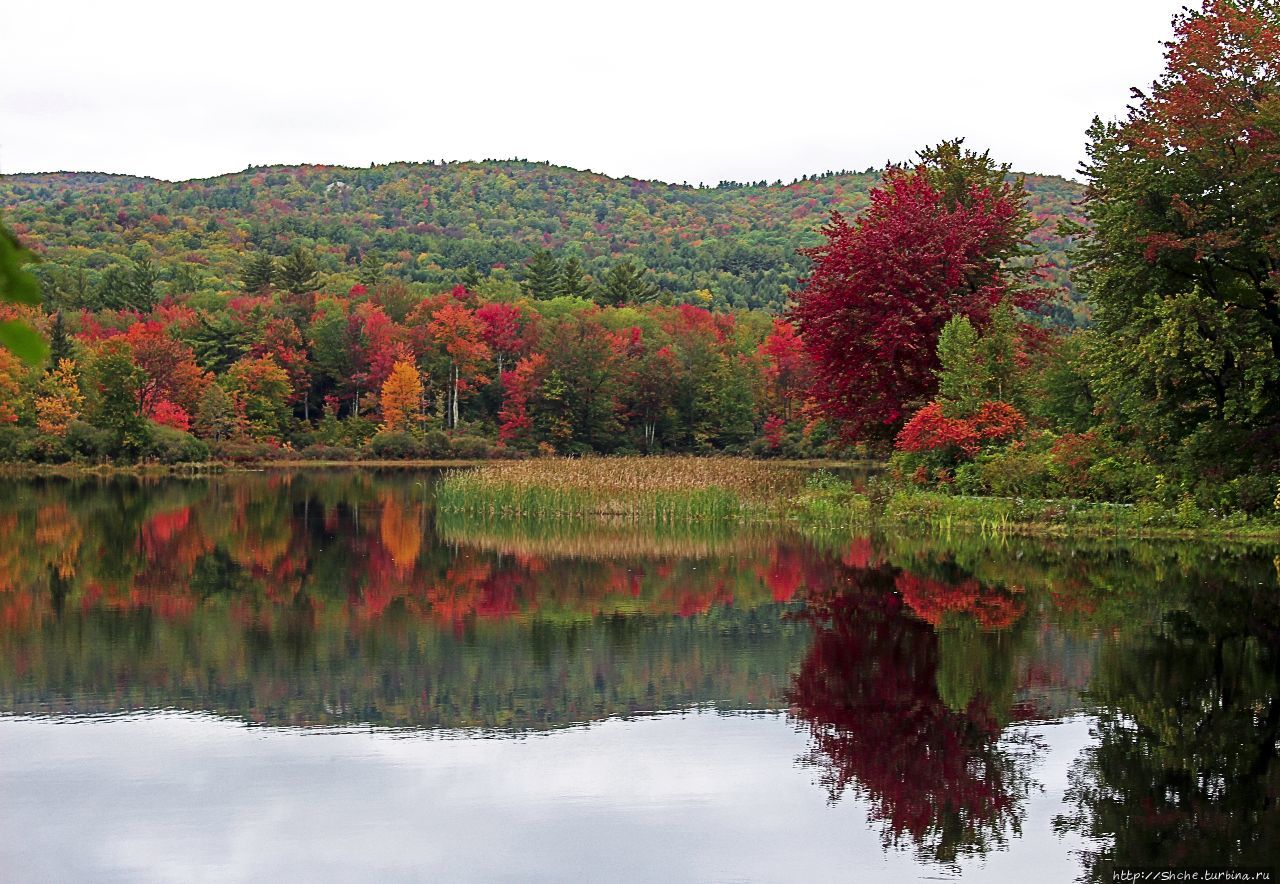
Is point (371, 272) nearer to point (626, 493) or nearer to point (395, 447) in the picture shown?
point (395, 447)

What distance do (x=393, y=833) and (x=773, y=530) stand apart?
21.4 metres

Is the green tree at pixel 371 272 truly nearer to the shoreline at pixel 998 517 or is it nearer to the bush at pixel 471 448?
the bush at pixel 471 448

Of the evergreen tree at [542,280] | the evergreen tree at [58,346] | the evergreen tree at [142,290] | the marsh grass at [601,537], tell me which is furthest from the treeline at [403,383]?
the marsh grass at [601,537]

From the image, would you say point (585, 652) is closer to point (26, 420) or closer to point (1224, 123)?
point (1224, 123)

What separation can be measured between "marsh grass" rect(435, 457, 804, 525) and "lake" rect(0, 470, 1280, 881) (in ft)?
28.9

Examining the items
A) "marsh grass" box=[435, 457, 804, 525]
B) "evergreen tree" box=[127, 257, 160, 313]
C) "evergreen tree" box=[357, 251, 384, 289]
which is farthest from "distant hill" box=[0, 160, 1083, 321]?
"marsh grass" box=[435, 457, 804, 525]

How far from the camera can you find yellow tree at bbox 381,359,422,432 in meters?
81.6

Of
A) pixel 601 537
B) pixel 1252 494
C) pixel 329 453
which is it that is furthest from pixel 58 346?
pixel 1252 494

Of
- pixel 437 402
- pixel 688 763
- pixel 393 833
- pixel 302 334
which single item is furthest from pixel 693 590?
pixel 302 334

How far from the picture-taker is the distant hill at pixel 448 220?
129000 millimetres

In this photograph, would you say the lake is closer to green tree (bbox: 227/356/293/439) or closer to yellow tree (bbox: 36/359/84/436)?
yellow tree (bbox: 36/359/84/436)

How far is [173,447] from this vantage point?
2731 inches

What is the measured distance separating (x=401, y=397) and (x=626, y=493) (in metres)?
51.5

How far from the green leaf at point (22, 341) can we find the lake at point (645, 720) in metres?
6.28
